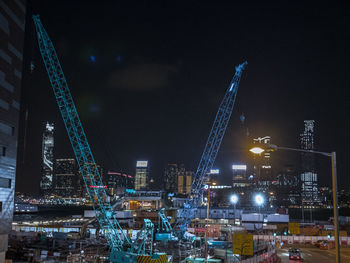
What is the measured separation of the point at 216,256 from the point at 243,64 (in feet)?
148

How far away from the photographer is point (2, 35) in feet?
80.1

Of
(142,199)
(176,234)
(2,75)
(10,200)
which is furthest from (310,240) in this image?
(142,199)

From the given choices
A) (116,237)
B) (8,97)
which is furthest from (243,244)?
(116,237)

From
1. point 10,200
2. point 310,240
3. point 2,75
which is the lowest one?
point 310,240

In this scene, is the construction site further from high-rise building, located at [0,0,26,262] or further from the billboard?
high-rise building, located at [0,0,26,262]

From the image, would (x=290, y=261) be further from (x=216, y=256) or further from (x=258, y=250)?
(x=216, y=256)

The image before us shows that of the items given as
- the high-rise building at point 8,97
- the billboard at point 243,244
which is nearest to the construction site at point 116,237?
the billboard at point 243,244

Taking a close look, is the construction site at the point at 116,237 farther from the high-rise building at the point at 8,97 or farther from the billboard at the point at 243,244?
the high-rise building at the point at 8,97

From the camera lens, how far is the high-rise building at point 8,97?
2439 cm

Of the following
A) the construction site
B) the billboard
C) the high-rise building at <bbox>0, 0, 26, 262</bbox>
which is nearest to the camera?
the billboard

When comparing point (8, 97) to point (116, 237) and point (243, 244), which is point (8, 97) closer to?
point (243, 244)

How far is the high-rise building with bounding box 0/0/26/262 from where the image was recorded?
24391 millimetres

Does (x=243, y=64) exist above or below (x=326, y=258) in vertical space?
above

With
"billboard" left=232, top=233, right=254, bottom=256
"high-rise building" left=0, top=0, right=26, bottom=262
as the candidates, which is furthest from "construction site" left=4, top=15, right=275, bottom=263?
"high-rise building" left=0, top=0, right=26, bottom=262
